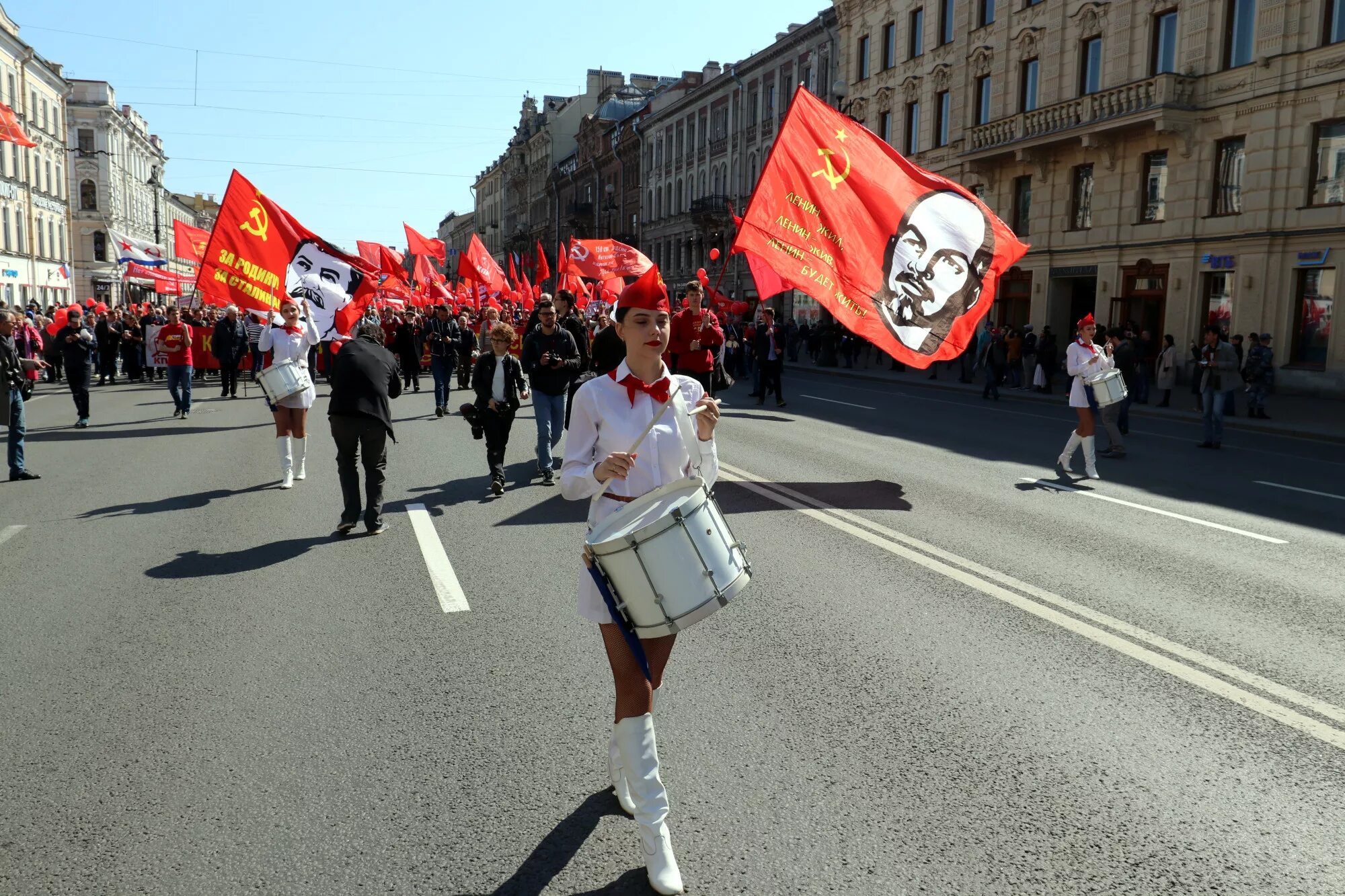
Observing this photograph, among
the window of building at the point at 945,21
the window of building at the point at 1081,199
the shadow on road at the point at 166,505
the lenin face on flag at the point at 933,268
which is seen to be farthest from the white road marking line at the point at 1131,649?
the window of building at the point at 945,21

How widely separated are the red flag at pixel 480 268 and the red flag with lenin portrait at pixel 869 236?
20355 mm

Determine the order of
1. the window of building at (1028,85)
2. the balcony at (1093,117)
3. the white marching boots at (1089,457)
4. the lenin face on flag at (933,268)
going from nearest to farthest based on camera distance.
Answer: the lenin face on flag at (933,268) < the white marching boots at (1089,457) < the balcony at (1093,117) < the window of building at (1028,85)

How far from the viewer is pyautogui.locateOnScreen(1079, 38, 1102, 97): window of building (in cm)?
3058

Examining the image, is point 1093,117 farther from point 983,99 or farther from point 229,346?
point 229,346

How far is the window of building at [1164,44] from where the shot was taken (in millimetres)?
27953

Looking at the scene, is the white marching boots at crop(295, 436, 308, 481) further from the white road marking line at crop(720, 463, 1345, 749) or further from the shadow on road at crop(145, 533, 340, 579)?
the white road marking line at crop(720, 463, 1345, 749)

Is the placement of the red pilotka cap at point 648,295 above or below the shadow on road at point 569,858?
above

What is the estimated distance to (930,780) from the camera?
13.0 ft

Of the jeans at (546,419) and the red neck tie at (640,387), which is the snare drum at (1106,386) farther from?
the red neck tie at (640,387)

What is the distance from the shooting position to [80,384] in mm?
16125

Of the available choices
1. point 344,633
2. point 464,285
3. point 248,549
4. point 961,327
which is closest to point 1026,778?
point 344,633

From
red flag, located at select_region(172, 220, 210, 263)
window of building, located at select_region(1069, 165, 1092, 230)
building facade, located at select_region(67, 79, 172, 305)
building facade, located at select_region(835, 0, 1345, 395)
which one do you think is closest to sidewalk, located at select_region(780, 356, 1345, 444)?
building facade, located at select_region(835, 0, 1345, 395)

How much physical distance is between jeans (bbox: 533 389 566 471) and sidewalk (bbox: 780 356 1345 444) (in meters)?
12.9

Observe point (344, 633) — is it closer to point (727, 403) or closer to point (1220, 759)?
point (1220, 759)
